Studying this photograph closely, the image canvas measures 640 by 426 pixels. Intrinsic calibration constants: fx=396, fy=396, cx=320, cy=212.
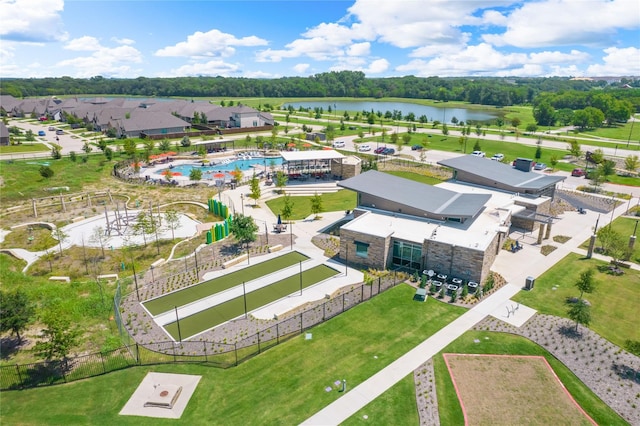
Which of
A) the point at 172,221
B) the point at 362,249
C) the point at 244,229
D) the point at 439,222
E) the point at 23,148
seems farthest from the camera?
the point at 23,148

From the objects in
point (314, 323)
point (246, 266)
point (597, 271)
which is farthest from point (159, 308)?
point (597, 271)

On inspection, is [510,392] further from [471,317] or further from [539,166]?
[539,166]

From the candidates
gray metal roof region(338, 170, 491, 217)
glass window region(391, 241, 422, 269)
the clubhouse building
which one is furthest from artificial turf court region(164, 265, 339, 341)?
gray metal roof region(338, 170, 491, 217)

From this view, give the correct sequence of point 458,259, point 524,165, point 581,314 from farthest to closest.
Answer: point 524,165 < point 458,259 < point 581,314

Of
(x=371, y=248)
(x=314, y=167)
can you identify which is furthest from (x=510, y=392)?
(x=314, y=167)

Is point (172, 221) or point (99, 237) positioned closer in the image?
point (99, 237)

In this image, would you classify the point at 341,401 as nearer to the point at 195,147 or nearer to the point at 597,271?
the point at 597,271

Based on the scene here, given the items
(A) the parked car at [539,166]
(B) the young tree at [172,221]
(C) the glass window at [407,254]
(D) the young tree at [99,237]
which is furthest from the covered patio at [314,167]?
(A) the parked car at [539,166]

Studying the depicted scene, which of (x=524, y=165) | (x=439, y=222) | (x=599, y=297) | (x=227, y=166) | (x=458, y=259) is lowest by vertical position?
(x=599, y=297)
